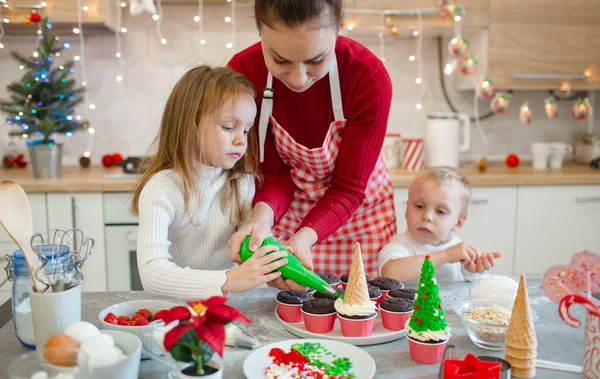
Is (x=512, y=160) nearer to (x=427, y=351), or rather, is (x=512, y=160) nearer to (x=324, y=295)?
(x=324, y=295)

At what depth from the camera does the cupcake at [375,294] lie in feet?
3.84

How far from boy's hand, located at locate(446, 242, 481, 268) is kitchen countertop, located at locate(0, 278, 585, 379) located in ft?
0.33

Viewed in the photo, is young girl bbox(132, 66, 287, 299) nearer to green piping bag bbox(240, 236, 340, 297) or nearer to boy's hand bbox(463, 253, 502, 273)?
green piping bag bbox(240, 236, 340, 297)

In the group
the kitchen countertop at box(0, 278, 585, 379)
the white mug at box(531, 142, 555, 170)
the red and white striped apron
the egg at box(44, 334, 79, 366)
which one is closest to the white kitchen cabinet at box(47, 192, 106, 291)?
the red and white striped apron

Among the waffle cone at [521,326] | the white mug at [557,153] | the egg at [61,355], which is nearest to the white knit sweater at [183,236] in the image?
the egg at [61,355]

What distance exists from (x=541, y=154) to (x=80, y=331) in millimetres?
2600

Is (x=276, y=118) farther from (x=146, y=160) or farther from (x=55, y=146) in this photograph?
(x=55, y=146)

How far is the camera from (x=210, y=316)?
30.0 inches

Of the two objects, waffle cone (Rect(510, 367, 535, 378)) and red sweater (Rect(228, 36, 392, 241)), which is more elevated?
red sweater (Rect(228, 36, 392, 241))

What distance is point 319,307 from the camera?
1105mm

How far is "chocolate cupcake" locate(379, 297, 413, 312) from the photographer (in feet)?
3.63

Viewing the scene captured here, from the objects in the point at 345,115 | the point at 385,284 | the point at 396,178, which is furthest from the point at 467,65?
the point at 385,284

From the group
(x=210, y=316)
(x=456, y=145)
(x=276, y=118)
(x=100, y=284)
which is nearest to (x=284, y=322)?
(x=210, y=316)

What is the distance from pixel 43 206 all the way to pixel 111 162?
49 cm
